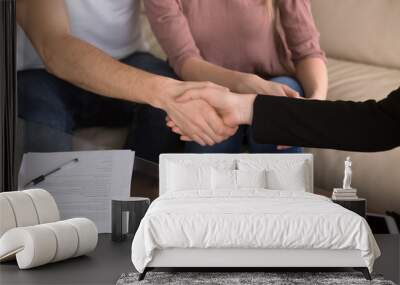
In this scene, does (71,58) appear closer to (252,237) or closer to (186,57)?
(186,57)

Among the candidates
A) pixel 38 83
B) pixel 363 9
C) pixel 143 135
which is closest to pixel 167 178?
pixel 143 135

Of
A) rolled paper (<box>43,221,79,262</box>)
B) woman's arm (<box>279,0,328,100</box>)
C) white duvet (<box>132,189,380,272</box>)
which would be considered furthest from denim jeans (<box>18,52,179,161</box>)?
white duvet (<box>132,189,380,272</box>)

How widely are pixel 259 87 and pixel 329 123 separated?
388cm

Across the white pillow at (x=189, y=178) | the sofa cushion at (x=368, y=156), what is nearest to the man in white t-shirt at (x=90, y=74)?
the white pillow at (x=189, y=178)

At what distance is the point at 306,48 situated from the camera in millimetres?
5973

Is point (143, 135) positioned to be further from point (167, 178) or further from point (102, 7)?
point (102, 7)

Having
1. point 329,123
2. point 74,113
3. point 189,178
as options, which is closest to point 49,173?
point 74,113

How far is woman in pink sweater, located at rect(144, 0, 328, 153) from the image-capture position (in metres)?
5.87

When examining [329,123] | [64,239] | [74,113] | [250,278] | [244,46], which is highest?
[244,46]

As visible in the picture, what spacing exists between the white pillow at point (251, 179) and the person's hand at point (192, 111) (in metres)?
0.37

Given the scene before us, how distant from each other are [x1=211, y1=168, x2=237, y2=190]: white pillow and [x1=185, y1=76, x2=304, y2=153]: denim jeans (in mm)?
299

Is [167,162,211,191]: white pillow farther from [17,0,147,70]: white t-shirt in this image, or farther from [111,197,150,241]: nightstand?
[17,0,147,70]: white t-shirt

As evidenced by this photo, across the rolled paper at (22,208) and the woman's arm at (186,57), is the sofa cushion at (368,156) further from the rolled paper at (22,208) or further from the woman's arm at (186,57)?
the rolled paper at (22,208)

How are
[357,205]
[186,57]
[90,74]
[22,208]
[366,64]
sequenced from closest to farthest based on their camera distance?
[22,208], [357,205], [366,64], [186,57], [90,74]
